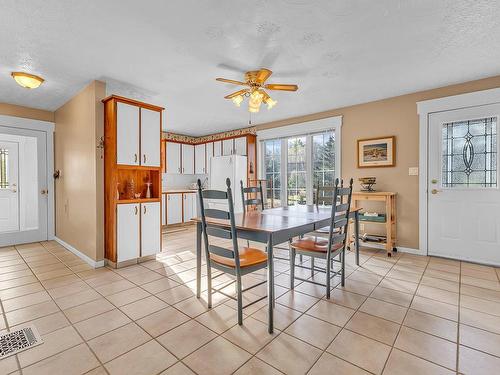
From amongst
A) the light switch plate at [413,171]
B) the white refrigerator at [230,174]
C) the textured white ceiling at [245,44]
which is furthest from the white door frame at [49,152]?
the light switch plate at [413,171]

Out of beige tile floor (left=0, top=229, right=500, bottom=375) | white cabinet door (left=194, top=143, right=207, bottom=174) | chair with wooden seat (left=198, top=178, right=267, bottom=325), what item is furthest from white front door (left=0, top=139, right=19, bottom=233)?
chair with wooden seat (left=198, top=178, right=267, bottom=325)

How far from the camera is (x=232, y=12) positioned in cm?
201

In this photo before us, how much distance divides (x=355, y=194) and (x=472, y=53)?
2159 millimetres

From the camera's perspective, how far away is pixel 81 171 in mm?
3748

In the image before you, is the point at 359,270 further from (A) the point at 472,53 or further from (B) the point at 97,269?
(B) the point at 97,269

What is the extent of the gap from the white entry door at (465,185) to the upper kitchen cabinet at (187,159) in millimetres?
5517

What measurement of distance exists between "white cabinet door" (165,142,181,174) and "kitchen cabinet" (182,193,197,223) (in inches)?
30.4

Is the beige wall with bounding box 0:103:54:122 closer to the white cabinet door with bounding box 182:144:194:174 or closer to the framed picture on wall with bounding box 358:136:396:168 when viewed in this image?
the white cabinet door with bounding box 182:144:194:174

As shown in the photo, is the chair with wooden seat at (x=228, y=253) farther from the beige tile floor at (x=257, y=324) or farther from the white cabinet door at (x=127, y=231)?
the white cabinet door at (x=127, y=231)

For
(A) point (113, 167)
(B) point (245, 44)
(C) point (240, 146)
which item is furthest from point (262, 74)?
(C) point (240, 146)

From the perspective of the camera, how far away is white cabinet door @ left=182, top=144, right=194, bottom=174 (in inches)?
275

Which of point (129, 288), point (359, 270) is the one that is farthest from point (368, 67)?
point (129, 288)

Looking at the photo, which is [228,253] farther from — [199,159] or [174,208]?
[199,159]

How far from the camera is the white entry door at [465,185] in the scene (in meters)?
3.39
